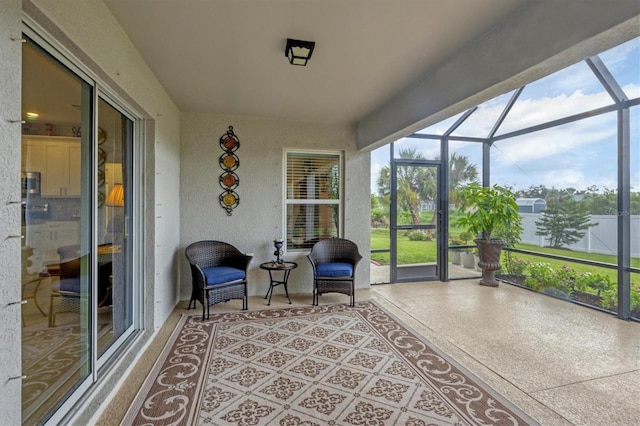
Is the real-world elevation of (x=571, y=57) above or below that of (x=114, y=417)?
above

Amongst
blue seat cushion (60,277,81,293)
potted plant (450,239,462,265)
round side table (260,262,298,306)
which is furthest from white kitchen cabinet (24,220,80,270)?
potted plant (450,239,462,265)

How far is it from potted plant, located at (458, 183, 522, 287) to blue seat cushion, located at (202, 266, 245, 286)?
3.88 meters

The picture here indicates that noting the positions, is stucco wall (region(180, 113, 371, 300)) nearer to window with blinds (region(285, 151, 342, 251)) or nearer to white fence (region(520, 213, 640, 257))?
window with blinds (region(285, 151, 342, 251))

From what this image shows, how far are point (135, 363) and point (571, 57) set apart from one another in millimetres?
3817

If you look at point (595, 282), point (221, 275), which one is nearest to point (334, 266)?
point (221, 275)

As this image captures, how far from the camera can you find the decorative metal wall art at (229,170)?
4113 millimetres

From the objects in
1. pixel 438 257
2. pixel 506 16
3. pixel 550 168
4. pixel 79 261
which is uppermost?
pixel 506 16

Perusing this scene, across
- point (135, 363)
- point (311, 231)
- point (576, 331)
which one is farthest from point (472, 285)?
point (135, 363)

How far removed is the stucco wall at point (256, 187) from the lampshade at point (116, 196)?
1.57 metres

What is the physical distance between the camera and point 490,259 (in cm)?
479

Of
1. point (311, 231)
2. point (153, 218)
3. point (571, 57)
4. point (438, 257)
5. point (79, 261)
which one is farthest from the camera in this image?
point (438, 257)

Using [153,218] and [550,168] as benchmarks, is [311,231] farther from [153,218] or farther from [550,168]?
[550,168]

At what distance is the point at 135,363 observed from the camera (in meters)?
2.31

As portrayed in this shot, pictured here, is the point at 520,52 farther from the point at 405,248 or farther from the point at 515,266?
the point at 515,266
